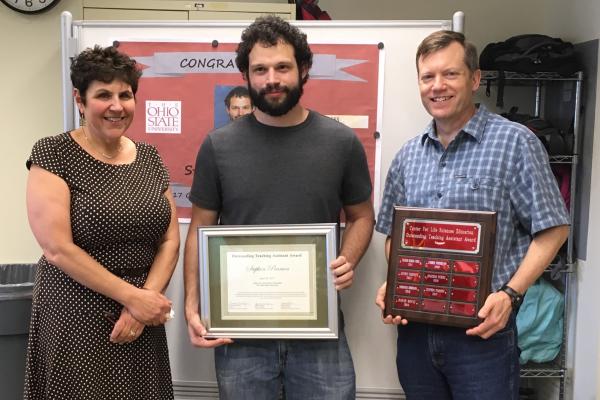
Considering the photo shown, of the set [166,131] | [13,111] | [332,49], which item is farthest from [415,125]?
[13,111]

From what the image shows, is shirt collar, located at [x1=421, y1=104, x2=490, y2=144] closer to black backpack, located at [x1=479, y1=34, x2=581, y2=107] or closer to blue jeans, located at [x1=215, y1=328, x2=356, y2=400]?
blue jeans, located at [x1=215, y1=328, x2=356, y2=400]

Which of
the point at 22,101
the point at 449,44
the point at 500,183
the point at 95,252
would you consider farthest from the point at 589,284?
the point at 22,101

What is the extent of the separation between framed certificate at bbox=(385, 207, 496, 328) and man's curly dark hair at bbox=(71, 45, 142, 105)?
2.72ft

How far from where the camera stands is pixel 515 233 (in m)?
1.48

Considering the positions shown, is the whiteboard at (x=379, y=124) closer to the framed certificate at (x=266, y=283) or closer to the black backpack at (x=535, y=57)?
the framed certificate at (x=266, y=283)

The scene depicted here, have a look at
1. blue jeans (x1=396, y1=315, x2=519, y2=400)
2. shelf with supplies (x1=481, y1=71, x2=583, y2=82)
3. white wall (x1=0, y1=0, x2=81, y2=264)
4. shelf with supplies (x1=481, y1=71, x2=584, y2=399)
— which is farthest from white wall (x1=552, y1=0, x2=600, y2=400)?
white wall (x1=0, y1=0, x2=81, y2=264)

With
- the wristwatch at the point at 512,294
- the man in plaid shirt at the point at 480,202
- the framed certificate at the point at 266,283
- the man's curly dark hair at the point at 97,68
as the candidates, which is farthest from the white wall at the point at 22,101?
the wristwatch at the point at 512,294

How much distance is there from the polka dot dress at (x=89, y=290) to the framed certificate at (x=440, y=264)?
2.22 feet

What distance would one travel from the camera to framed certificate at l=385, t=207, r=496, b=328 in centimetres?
137

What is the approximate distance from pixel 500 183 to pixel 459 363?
49 cm

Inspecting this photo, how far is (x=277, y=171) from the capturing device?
157 centimetres

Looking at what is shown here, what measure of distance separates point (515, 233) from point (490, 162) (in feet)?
0.69

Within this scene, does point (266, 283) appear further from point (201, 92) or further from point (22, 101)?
point (22, 101)

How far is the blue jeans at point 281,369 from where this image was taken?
1.59m
